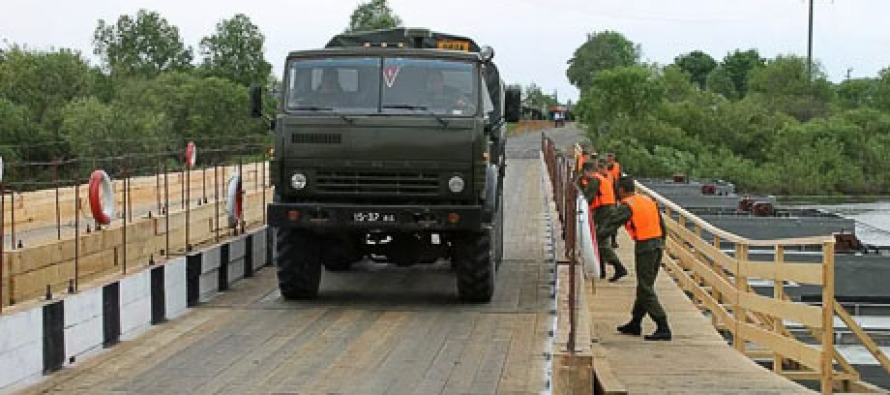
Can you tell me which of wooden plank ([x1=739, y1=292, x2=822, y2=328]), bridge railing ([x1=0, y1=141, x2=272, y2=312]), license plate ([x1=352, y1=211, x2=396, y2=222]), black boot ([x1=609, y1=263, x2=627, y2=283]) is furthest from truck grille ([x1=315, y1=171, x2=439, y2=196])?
black boot ([x1=609, y1=263, x2=627, y2=283])

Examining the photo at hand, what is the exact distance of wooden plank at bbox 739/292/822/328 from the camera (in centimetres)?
1112

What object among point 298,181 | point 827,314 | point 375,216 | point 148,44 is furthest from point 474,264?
point 148,44

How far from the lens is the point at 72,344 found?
11.2 m

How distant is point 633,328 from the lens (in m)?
13.9

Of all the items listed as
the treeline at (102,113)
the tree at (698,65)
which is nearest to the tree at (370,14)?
the treeline at (102,113)

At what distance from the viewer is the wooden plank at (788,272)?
10922 mm

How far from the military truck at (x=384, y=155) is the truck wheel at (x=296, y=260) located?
0.04 feet

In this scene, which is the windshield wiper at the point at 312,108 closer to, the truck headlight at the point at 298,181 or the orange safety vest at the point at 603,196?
the truck headlight at the point at 298,181

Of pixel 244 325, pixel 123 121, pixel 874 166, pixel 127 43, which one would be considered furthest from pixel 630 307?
pixel 127 43

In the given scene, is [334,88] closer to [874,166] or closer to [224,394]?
[224,394]

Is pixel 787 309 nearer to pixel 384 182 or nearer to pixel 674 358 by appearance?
pixel 674 358

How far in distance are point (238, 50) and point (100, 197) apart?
94.1 m

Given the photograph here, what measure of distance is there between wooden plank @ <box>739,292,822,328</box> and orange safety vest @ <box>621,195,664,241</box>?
1274mm

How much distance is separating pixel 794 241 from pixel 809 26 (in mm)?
113544
